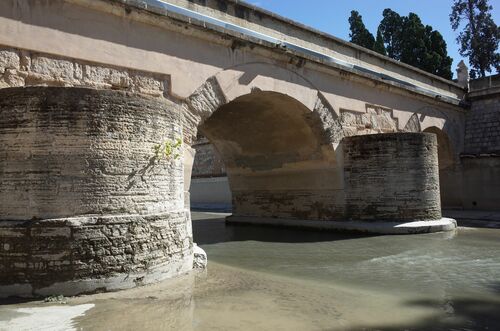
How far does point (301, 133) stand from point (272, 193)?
2.06 meters

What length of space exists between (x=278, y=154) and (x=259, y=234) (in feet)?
7.75

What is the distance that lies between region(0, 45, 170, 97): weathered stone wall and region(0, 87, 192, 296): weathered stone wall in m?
1.07

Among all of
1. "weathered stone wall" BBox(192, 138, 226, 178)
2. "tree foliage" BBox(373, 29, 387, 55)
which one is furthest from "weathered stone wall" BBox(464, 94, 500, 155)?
"weathered stone wall" BBox(192, 138, 226, 178)

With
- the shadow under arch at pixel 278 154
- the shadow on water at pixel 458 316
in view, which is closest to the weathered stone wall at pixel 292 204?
the shadow under arch at pixel 278 154

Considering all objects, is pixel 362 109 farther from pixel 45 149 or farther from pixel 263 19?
pixel 45 149

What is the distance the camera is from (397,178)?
990cm

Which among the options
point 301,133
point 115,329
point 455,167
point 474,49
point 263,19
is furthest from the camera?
point 474,49

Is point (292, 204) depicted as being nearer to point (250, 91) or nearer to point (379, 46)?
point (250, 91)

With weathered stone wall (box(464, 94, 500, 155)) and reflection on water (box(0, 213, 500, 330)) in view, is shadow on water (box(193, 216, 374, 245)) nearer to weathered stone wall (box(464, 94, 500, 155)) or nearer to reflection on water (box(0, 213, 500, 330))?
reflection on water (box(0, 213, 500, 330))

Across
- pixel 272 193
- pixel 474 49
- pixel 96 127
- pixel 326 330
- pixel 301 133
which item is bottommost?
pixel 326 330

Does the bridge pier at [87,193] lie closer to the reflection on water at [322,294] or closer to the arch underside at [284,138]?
the reflection on water at [322,294]

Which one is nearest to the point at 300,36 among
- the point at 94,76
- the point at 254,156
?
the point at 254,156

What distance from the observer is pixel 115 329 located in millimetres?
3539

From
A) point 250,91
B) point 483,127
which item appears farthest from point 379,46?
point 250,91
